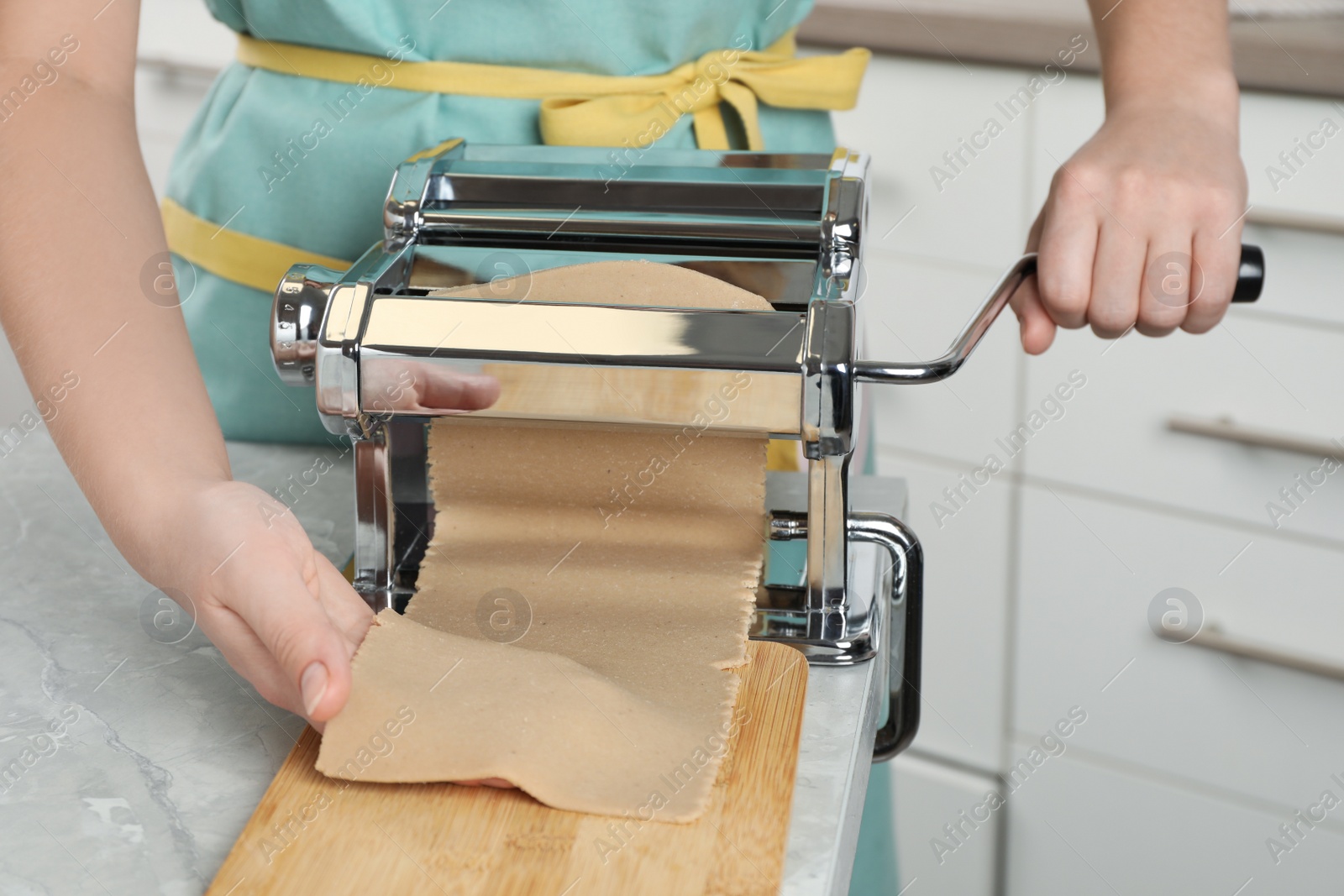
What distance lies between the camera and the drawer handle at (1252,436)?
1.16 meters

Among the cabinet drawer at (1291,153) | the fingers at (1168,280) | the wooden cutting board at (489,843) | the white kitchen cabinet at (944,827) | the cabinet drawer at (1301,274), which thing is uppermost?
the fingers at (1168,280)

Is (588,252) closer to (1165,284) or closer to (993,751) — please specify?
(1165,284)

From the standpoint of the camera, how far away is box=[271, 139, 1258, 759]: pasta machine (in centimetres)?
47

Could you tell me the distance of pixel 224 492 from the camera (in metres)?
0.48

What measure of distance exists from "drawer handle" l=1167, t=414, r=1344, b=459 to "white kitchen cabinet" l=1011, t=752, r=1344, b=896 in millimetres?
333

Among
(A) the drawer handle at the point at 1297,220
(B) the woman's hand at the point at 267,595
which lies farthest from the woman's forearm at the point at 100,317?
(A) the drawer handle at the point at 1297,220

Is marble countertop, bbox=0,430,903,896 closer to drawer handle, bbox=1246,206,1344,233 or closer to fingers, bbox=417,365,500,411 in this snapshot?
fingers, bbox=417,365,500,411

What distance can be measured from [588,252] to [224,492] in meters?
0.19

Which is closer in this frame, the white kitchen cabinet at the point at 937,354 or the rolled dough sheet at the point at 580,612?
the rolled dough sheet at the point at 580,612

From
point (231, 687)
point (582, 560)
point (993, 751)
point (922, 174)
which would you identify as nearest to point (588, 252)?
point (582, 560)

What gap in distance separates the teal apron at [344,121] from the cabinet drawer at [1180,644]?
70 cm

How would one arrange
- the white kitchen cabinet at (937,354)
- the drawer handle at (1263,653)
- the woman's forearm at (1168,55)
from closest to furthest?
1. the woman's forearm at (1168,55)
2. the drawer handle at (1263,653)
3. the white kitchen cabinet at (937,354)

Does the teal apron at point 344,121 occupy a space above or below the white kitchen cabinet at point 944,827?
above

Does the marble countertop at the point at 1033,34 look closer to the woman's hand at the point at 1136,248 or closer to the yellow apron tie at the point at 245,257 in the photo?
the woman's hand at the point at 1136,248
